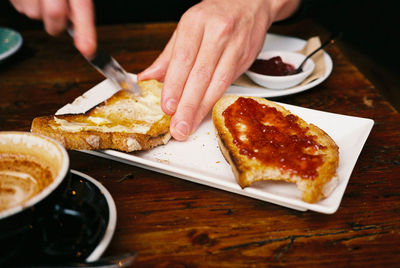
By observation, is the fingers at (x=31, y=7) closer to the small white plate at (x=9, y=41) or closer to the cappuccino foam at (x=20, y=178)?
the cappuccino foam at (x=20, y=178)

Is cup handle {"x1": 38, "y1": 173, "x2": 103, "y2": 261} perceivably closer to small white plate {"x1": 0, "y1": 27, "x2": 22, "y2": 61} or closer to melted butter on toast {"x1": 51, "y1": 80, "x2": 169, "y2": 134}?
melted butter on toast {"x1": 51, "y1": 80, "x2": 169, "y2": 134}

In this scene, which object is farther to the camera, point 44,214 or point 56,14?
point 56,14

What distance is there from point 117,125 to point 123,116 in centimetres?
11

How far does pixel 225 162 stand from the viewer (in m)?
1.61

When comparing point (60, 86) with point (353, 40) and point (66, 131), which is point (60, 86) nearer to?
point (66, 131)

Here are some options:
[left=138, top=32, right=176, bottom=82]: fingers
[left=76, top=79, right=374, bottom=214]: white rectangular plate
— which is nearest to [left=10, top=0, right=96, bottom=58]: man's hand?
[left=76, top=79, right=374, bottom=214]: white rectangular plate

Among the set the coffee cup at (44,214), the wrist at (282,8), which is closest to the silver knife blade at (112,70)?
the coffee cup at (44,214)

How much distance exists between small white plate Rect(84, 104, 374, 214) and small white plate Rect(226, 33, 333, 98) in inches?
11.8

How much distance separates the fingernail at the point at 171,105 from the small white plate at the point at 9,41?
153 cm

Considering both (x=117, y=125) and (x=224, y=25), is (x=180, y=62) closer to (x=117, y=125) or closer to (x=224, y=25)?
(x=224, y=25)

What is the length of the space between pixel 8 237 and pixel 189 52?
127 cm

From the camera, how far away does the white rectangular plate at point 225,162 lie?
1.32m

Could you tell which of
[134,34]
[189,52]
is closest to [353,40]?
[134,34]

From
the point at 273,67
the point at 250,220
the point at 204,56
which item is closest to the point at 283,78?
the point at 273,67
